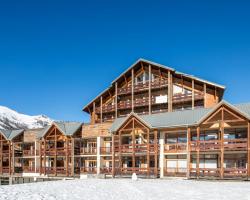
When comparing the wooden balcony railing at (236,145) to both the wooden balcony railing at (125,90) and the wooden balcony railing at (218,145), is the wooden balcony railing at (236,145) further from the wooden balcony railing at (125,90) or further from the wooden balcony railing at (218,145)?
the wooden balcony railing at (125,90)

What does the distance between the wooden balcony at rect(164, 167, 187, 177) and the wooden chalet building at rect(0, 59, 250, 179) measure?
0.37ft

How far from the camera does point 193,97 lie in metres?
48.2

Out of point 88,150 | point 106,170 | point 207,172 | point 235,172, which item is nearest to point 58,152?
point 88,150

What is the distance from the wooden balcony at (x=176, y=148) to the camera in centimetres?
3884

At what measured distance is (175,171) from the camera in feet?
130

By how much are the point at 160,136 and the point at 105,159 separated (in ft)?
35.0

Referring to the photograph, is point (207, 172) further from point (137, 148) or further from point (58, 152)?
point (58, 152)

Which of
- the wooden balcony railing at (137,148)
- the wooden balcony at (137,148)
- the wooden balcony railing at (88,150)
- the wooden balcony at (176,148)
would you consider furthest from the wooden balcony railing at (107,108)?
the wooden balcony at (176,148)

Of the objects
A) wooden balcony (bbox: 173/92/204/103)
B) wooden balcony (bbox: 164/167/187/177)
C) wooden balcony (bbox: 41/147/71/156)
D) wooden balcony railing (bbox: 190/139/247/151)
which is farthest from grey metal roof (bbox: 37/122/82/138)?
wooden balcony railing (bbox: 190/139/247/151)

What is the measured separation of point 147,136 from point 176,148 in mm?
3576

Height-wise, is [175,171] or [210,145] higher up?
[210,145]

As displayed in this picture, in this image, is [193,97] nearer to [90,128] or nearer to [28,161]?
[90,128]

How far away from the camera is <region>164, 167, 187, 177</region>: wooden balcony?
38750 millimetres

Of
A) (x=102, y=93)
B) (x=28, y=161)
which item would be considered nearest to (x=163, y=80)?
(x=102, y=93)
